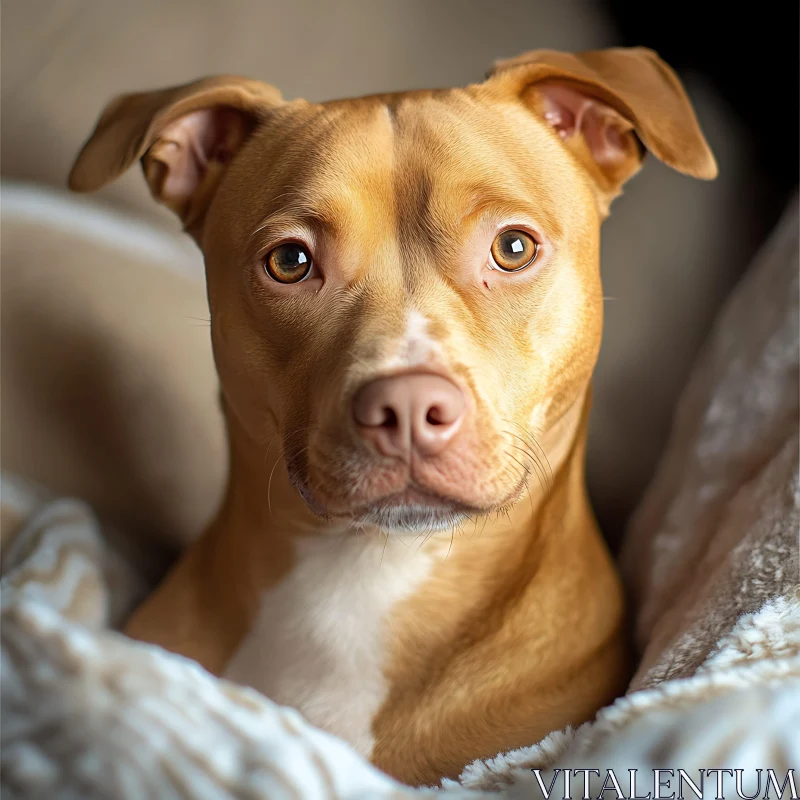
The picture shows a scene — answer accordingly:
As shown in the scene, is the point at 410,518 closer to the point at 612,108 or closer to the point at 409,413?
the point at 409,413

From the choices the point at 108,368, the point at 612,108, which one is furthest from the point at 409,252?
the point at 108,368

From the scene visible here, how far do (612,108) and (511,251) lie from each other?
1.48 ft

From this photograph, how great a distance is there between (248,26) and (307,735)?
7.30ft

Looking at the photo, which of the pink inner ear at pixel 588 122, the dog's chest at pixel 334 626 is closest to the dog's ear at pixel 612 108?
the pink inner ear at pixel 588 122

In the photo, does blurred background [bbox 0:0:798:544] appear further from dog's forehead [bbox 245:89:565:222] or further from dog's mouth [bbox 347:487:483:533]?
dog's mouth [bbox 347:487:483:533]

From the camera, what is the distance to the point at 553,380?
1599mm

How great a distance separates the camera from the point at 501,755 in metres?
1.38

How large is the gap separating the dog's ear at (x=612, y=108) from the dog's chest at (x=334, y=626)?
888 millimetres

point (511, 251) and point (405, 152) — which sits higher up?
point (405, 152)

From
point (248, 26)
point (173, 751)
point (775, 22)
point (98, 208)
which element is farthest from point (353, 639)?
point (775, 22)

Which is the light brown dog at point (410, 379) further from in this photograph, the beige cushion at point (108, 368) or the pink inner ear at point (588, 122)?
the beige cushion at point (108, 368)

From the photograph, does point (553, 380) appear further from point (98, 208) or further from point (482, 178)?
point (98, 208)

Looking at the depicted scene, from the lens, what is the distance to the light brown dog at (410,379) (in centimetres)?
142

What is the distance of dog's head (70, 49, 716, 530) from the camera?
1.37 metres
